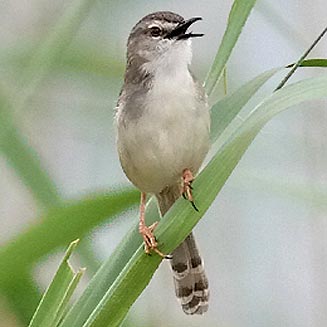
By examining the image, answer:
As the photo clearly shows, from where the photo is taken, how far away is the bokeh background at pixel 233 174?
1394 mm

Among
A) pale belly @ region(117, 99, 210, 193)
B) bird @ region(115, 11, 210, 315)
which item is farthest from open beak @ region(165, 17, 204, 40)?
pale belly @ region(117, 99, 210, 193)

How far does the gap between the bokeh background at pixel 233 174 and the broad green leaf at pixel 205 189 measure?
0.18 metres

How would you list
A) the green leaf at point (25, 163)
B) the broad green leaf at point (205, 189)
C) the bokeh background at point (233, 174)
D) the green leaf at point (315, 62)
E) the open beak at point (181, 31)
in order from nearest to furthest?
the broad green leaf at point (205, 189), the green leaf at point (315, 62), the green leaf at point (25, 163), the open beak at point (181, 31), the bokeh background at point (233, 174)

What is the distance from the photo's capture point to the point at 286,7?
2.40 metres

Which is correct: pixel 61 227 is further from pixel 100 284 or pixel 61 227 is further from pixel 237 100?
pixel 237 100

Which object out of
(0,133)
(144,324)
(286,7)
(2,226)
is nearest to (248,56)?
(286,7)

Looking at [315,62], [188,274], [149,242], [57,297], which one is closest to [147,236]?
[149,242]

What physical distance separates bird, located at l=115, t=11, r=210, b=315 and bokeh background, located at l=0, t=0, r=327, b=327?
82 mm

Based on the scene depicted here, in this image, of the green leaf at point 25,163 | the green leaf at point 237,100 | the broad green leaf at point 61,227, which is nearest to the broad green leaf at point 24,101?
the green leaf at point 25,163

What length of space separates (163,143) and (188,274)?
10.0 inches

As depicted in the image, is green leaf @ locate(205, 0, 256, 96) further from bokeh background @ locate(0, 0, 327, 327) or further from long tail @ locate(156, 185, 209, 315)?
long tail @ locate(156, 185, 209, 315)

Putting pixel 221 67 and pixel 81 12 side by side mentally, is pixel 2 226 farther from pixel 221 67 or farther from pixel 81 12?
pixel 221 67

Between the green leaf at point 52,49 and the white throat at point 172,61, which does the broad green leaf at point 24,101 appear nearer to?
the green leaf at point 52,49

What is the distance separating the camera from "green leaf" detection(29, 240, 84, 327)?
83 centimetres
